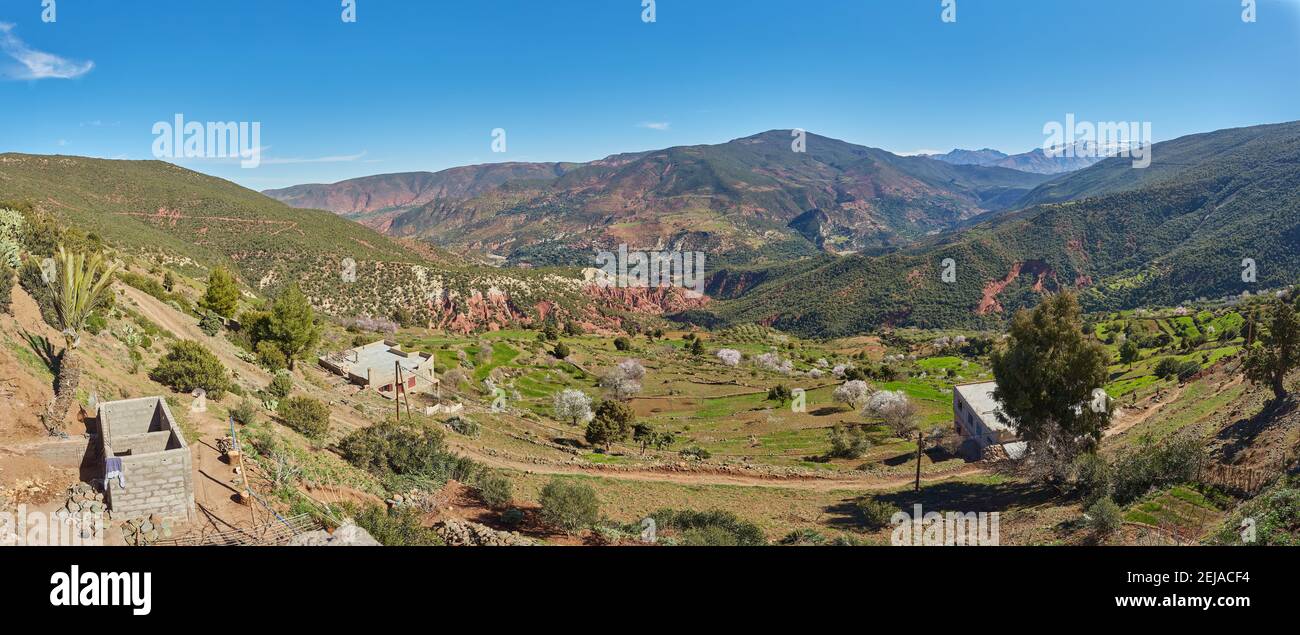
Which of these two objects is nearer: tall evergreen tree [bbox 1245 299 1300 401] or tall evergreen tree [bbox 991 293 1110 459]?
tall evergreen tree [bbox 1245 299 1300 401]

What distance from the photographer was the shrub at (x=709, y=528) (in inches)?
576

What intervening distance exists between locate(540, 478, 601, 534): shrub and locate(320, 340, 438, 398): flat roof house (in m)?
21.1

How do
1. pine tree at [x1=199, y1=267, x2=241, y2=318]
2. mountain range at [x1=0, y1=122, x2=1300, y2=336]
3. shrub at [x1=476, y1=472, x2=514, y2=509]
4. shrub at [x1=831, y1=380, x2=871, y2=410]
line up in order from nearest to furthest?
shrub at [x1=476, y1=472, x2=514, y2=509] → pine tree at [x1=199, y1=267, x2=241, y2=318] → shrub at [x1=831, y1=380, x2=871, y2=410] → mountain range at [x1=0, y1=122, x2=1300, y2=336]

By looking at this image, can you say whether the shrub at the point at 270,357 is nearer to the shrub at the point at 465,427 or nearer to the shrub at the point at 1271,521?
the shrub at the point at 465,427

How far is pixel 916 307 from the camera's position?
119 m

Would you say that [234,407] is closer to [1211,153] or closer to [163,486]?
[163,486]

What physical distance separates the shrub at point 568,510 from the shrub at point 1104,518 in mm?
13499

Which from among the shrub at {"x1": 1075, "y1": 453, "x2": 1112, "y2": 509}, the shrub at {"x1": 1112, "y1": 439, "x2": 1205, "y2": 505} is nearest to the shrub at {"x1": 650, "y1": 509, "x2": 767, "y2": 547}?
the shrub at {"x1": 1075, "y1": 453, "x2": 1112, "y2": 509}

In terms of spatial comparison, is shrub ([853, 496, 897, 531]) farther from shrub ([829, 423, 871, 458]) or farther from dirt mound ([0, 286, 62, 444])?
dirt mound ([0, 286, 62, 444])

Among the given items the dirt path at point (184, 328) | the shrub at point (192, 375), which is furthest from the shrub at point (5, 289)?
the dirt path at point (184, 328)

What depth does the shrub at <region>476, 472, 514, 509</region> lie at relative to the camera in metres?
17.1

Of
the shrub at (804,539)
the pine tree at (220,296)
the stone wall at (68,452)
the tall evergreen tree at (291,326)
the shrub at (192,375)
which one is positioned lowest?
the shrub at (804,539)

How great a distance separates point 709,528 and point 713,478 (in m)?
9.80

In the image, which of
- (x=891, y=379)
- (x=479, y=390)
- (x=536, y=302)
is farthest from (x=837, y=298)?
(x=479, y=390)
